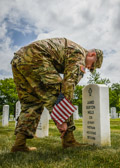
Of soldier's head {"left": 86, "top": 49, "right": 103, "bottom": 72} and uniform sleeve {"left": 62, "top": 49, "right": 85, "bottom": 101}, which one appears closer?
uniform sleeve {"left": 62, "top": 49, "right": 85, "bottom": 101}

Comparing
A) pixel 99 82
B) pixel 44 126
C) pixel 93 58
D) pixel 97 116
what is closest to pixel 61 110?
pixel 93 58

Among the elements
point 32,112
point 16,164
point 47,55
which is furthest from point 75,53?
point 16,164

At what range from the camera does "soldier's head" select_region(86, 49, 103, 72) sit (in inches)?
127

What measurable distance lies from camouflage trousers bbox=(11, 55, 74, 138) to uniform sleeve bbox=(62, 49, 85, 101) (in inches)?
4.7

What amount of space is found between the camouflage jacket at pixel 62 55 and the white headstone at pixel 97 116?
1110 mm

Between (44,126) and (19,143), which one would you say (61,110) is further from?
(44,126)

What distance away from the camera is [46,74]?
2.65 metres

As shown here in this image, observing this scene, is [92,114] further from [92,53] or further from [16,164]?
[16,164]

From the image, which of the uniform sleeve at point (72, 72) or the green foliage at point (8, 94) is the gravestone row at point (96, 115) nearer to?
the uniform sleeve at point (72, 72)

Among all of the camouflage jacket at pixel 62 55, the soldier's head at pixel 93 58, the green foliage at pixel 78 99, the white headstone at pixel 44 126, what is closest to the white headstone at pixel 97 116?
the soldier's head at pixel 93 58

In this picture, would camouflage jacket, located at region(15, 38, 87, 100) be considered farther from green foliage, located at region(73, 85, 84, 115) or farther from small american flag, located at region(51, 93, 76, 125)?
green foliage, located at region(73, 85, 84, 115)

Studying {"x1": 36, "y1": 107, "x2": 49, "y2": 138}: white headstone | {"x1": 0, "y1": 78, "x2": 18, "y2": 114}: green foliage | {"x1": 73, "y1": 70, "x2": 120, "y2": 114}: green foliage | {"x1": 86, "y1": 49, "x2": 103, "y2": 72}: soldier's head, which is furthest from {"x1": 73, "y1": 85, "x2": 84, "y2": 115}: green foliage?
{"x1": 86, "y1": 49, "x2": 103, "y2": 72}: soldier's head

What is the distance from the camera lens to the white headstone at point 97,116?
12.0ft

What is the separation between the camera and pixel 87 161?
7.79 ft
